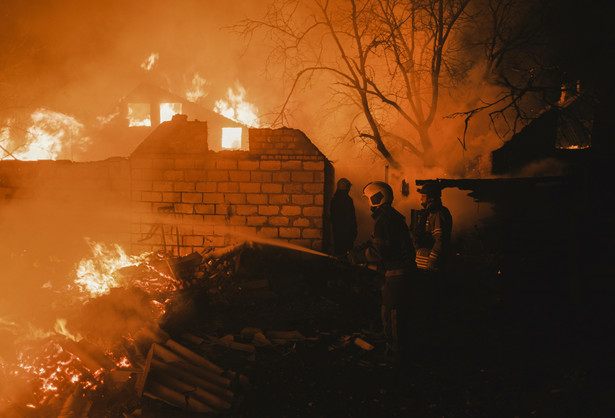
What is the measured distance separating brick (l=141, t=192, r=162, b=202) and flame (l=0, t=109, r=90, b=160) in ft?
85.0

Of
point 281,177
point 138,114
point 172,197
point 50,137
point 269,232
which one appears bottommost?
point 269,232

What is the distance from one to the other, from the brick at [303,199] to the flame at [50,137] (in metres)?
28.6

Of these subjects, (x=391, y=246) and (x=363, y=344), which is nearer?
(x=391, y=246)

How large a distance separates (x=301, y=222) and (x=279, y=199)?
27.4 inches

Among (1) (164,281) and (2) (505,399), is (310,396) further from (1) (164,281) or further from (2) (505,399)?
(1) (164,281)

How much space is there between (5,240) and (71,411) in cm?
604

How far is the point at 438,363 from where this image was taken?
5.13 metres

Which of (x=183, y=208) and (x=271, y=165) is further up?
(x=271, y=165)

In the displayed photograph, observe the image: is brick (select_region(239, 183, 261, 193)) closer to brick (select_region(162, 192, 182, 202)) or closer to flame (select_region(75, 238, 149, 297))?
brick (select_region(162, 192, 182, 202))

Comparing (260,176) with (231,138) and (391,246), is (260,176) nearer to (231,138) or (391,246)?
(391,246)

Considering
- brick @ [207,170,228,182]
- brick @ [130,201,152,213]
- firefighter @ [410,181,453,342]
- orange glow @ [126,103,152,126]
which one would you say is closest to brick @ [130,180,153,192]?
brick @ [130,201,152,213]

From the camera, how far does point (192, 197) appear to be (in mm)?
8445

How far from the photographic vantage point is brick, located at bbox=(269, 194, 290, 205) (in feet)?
27.0

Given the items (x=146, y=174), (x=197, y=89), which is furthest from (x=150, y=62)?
(x=146, y=174)
